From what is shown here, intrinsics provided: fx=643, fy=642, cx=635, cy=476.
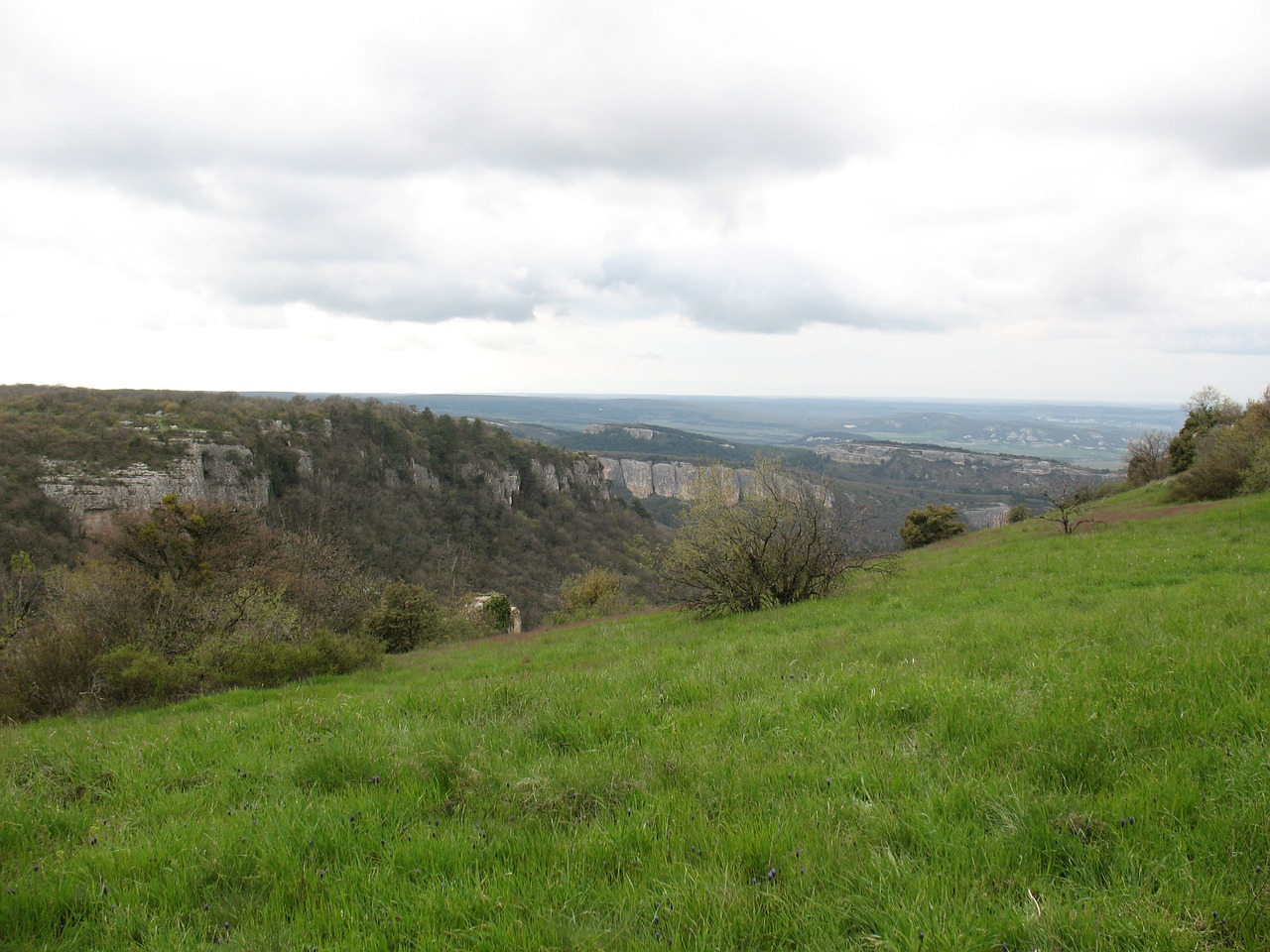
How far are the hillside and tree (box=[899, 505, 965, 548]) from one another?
19.8 m

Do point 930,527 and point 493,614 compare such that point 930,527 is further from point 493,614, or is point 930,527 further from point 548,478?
point 548,478

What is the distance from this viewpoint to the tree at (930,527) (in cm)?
4488

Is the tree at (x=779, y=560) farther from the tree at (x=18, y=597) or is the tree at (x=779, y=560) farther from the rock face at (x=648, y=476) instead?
the rock face at (x=648, y=476)

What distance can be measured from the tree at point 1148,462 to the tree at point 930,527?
17.6 meters

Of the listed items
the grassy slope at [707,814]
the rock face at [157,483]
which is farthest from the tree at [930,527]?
the rock face at [157,483]

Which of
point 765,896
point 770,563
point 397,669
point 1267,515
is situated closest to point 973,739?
point 765,896

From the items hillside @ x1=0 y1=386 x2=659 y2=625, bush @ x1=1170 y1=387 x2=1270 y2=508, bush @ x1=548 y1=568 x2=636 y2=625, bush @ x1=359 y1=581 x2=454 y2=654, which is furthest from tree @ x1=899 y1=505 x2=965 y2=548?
bush @ x1=359 y1=581 x2=454 y2=654

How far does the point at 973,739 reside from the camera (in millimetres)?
4051

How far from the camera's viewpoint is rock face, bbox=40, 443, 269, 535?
48.7 m

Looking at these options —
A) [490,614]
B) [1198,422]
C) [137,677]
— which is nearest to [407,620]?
[490,614]

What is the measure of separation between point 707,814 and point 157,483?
6596 cm

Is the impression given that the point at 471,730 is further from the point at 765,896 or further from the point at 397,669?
the point at 397,669

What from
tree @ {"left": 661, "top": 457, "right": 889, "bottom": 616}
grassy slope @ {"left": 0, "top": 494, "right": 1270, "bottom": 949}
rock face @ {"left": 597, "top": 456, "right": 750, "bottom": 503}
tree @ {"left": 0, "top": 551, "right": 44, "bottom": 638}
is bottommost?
rock face @ {"left": 597, "top": 456, "right": 750, "bottom": 503}

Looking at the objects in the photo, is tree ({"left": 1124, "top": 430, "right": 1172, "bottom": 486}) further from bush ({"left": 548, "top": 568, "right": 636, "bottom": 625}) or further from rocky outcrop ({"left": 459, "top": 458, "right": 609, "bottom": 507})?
rocky outcrop ({"left": 459, "top": 458, "right": 609, "bottom": 507})
